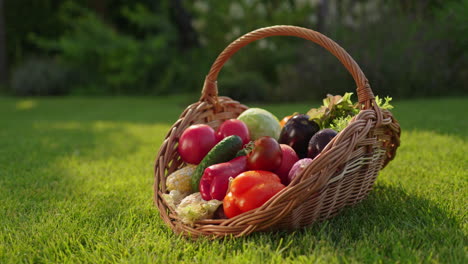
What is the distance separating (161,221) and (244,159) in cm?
54

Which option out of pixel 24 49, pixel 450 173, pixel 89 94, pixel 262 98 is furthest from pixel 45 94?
pixel 450 173

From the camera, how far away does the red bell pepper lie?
2004 mm

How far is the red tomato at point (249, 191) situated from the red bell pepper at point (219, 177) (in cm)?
11

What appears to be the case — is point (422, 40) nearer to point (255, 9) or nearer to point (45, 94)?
point (255, 9)

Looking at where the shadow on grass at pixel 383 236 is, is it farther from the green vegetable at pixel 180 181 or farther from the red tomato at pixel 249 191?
the green vegetable at pixel 180 181

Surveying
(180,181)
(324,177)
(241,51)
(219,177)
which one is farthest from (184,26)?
(324,177)

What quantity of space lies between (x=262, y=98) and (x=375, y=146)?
809 cm

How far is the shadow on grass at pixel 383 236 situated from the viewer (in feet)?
5.25

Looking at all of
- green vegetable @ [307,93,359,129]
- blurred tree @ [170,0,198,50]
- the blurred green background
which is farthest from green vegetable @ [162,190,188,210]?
blurred tree @ [170,0,198,50]

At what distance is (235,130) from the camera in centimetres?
242

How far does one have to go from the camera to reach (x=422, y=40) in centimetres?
839

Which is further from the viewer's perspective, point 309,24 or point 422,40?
point 309,24

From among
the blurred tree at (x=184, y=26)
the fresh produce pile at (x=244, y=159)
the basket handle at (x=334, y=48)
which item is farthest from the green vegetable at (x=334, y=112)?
the blurred tree at (x=184, y=26)

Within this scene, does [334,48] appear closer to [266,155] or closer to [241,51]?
[266,155]
